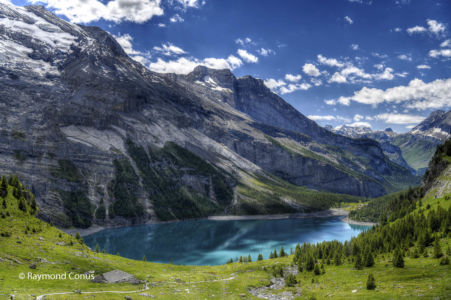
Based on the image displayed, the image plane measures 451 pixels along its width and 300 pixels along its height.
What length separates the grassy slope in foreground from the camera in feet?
125

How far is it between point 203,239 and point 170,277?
4055 inches

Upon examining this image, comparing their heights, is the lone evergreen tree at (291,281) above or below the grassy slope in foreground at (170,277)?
below

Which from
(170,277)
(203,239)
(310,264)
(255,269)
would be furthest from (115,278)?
(203,239)

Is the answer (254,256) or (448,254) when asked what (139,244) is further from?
(448,254)

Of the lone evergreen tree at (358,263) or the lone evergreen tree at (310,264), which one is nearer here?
the lone evergreen tree at (358,263)

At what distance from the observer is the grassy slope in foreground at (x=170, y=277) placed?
38.0 m

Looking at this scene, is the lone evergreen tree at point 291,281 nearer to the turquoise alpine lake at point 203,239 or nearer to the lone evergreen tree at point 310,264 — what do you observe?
the lone evergreen tree at point 310,264

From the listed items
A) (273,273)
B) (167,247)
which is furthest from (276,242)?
(273,273)

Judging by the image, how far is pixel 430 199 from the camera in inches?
3383

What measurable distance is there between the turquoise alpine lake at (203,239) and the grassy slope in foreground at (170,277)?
49.0 m

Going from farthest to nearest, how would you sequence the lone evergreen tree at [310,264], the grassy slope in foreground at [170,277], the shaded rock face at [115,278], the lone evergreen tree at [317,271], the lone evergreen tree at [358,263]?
the lone evergreen tree at [310,264] → the lone evergreen tree at [317,271] → the lone evergreen tree at [358,263] → the shaded rock face at [115,278] → the grassy slope in foreground at [170,277]

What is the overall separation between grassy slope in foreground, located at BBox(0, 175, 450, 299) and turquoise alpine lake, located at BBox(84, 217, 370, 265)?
48982 mm

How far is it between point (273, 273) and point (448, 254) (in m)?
32.8

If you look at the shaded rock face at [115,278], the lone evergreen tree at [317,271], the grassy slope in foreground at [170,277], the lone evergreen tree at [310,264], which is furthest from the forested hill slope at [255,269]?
the shaded rock face at [115,278]
